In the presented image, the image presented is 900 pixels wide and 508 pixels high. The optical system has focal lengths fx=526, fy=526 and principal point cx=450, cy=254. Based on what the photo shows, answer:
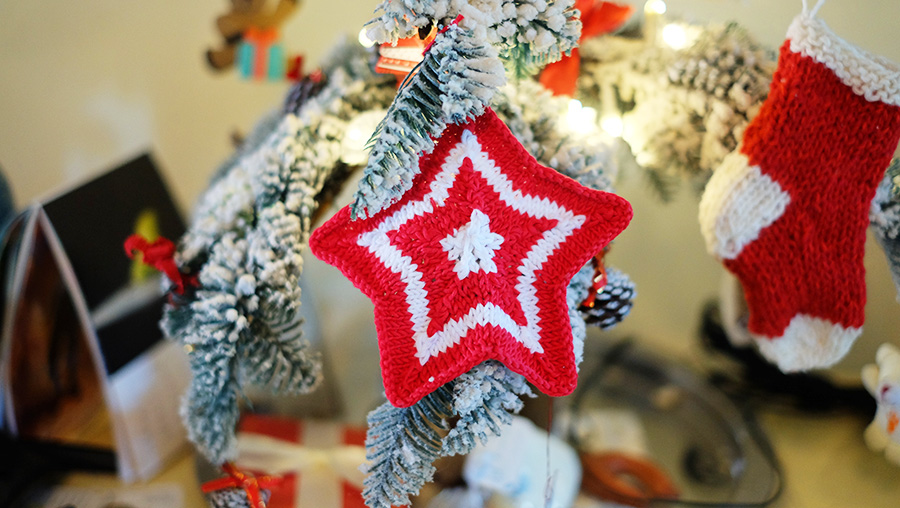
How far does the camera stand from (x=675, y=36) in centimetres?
57

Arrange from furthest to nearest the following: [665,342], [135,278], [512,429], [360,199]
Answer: [665,342] → [135,278] → [512,429] → [360,199]

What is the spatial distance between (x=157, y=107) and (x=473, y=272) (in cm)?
81

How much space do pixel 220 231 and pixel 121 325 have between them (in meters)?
0.30

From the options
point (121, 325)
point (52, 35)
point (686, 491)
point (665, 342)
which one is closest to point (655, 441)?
point (686, 491)

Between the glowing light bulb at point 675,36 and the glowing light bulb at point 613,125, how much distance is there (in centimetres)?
10

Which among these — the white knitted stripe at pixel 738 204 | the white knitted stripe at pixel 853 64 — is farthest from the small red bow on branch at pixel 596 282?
the white knitted stripe at pixel 853 64

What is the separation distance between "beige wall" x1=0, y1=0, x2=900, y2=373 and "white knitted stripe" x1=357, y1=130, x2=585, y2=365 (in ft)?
1.27

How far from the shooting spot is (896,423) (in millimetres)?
561

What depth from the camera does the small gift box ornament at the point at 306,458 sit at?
22.9 inches

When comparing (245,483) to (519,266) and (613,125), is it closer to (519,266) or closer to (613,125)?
(519,266)

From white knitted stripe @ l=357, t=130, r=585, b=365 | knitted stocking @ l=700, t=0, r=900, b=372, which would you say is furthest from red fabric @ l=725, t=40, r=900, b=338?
white knitted stripe @ l=357, t=130, r=585, b=365

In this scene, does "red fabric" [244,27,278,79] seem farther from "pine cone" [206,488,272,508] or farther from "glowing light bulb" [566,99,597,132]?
"pine cone" [206,488,272,508]

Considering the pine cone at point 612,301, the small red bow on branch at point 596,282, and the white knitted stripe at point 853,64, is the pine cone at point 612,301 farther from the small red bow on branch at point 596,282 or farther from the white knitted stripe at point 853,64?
the white knitted stripe at point 853,64

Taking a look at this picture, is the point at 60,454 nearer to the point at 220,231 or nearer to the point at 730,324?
the point at 220,231
